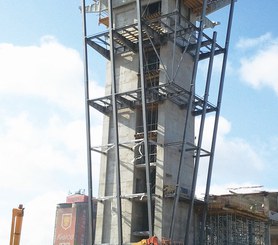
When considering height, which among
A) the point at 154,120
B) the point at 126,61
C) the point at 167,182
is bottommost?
the point at 167,182

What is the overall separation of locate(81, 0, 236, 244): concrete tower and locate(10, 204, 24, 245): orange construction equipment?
1113 centimetres

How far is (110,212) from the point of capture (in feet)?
159

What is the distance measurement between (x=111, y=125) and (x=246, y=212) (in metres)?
15.4

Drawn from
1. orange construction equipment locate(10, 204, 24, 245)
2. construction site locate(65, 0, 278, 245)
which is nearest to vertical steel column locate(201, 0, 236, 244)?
construction site locate(65, 0, 278, 245)

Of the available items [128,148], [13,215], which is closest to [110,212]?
[128,148]

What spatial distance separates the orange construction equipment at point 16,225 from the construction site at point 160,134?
449 inches

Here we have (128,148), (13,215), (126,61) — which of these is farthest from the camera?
(126,61)

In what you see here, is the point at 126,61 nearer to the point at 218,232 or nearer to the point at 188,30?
the point at 188,30

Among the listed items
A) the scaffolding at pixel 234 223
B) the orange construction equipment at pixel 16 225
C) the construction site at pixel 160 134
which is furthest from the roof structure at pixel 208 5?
the orange construction equipment at pixel 16 225

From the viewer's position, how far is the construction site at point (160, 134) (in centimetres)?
4597

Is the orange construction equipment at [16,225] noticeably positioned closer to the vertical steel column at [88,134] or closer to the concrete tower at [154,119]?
the concrete tower at [154,119]

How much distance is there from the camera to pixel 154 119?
165ft

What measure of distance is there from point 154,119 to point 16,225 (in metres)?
20.3

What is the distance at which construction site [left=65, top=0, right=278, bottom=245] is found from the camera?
46.0 meters
